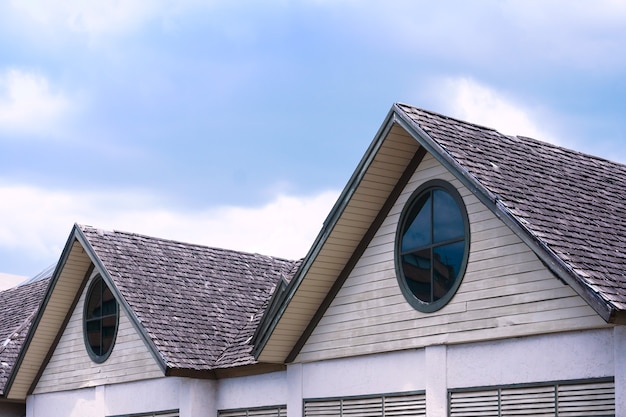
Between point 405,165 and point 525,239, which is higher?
point 405,165

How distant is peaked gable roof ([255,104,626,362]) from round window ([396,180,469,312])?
52 centimetres

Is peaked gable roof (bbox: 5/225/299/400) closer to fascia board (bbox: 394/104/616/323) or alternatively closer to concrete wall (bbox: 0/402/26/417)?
concrete wall (bbox: 0/402/26/417)

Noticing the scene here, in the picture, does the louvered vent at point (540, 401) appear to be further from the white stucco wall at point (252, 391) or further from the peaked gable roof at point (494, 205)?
the white stucco wall at point (252, 391)

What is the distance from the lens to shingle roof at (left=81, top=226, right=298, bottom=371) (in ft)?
64.7

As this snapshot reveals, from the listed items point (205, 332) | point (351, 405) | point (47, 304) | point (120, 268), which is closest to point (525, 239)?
point (351, 405)

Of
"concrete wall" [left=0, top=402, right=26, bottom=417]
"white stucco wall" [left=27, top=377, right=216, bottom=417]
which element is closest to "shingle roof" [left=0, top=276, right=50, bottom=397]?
"white stucco wall" [left=27, top=377, right=216, bottom=417]

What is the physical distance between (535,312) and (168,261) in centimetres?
1046

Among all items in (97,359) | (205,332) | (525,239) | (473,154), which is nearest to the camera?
(525,239)

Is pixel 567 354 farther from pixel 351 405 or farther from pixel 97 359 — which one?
pixel 97 359

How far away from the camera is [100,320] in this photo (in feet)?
73.0

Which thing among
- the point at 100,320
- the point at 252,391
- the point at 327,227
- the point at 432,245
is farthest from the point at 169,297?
the point at 432,245

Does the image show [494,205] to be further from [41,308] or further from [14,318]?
[14,318]

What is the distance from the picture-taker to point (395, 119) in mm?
15469

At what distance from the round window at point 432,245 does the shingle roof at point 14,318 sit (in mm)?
11628
